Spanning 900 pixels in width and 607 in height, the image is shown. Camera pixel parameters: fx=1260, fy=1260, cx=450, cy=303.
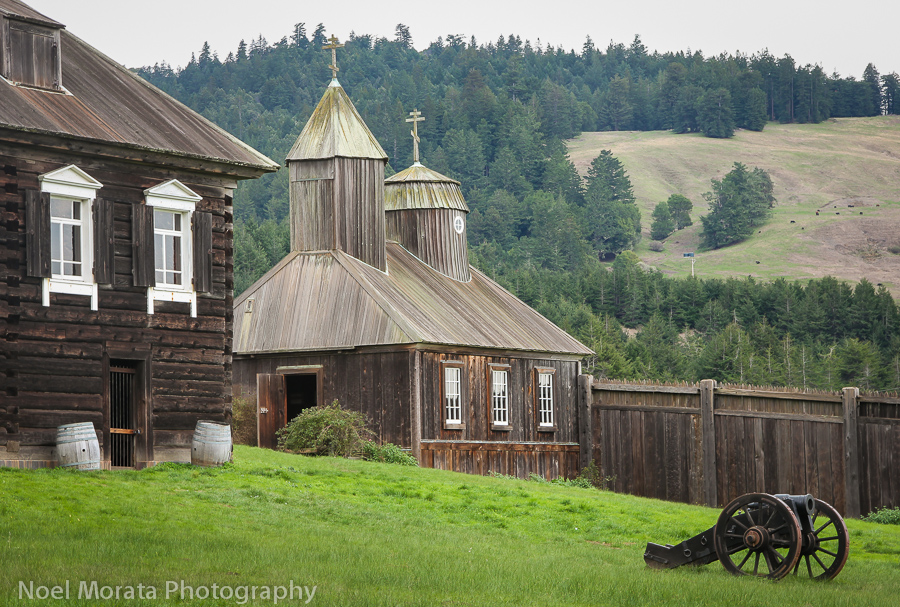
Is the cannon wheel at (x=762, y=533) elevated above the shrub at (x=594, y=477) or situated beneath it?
elevated above

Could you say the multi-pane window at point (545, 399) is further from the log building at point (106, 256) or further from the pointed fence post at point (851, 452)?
the log building at point (106, 256)

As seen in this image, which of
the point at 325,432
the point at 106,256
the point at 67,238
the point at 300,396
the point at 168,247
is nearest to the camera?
the point at 67,238

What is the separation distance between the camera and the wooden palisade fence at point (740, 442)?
25094 mm

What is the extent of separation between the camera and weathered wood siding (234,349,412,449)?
2975 centimetres

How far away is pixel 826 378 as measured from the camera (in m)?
73.6

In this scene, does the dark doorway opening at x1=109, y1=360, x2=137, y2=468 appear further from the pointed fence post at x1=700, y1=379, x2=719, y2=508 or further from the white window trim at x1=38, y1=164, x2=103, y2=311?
the pointed fence post at x1=700, y1=379, x2=719, y2=508

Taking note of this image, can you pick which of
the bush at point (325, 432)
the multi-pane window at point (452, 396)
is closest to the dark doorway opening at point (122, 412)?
the bush at point (325, 432)

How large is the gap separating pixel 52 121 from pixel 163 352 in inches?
171

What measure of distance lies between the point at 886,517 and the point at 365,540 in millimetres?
12158

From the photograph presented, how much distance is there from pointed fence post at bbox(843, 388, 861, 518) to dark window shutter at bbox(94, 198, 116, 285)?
1438cm

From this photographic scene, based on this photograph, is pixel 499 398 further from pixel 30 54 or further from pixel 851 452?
pixel 30 54

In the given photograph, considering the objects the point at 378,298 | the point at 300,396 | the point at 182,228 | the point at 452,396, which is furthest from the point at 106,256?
the point at 300,396

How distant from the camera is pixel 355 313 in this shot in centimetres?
3053

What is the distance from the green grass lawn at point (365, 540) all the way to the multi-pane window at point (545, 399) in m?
9.56
